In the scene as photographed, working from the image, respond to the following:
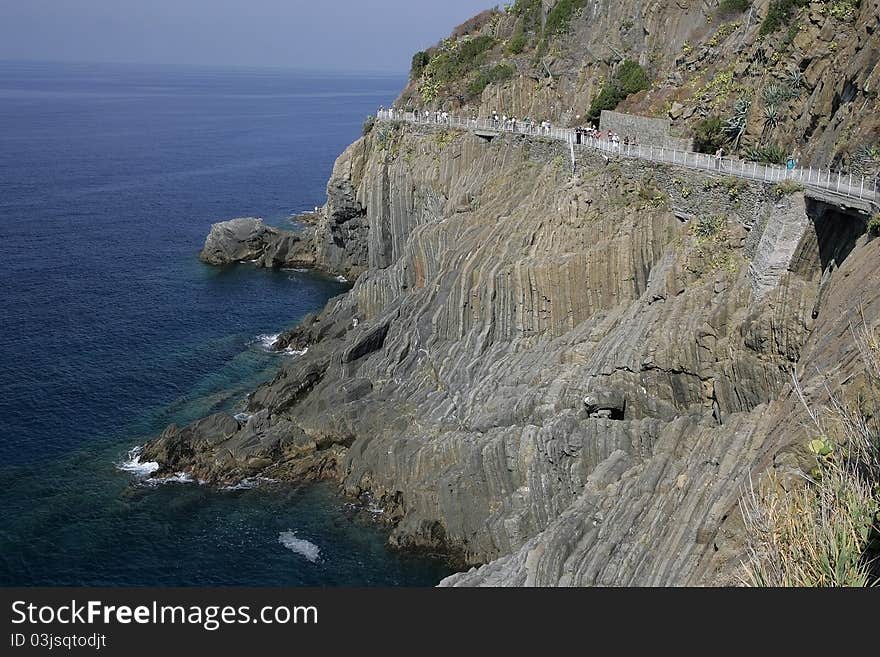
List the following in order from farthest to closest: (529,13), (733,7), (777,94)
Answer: (529,13) < (733,7) < (777,94)

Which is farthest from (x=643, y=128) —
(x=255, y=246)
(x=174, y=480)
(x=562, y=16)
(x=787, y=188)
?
(x=255, y=246)

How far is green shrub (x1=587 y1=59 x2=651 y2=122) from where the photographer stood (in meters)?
68.2

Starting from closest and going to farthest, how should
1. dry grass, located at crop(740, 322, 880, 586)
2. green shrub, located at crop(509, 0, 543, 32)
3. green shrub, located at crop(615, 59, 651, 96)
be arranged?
dry grass, located at crop(740, 322, 880, 586)
green shrub, located at crop(615, 59, 651, 96)
green shrub, located at crop(509, 0, 543, 32)

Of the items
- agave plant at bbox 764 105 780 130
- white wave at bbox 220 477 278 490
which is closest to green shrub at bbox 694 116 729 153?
agave plant at bbox 764 105 780 130

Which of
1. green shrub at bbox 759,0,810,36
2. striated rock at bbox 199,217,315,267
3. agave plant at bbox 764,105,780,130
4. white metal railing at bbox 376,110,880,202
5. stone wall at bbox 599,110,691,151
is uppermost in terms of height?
green shrub at bbox 759,0,810,36

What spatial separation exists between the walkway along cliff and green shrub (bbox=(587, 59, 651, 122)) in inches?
309

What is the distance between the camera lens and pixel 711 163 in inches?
1796

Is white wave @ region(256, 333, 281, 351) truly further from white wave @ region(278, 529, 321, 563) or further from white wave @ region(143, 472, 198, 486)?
white wave @ region(278, 529, 321, 563)

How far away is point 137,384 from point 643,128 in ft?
125

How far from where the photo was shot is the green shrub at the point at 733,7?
63.7m

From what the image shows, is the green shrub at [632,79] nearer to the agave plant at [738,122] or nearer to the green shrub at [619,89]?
the green shrub at [619,89]

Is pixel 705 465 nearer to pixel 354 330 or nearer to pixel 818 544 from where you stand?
pixel 818 544

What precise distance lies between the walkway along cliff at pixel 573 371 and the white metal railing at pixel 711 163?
679 mm

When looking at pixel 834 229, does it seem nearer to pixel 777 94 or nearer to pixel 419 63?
pixel 777 94
